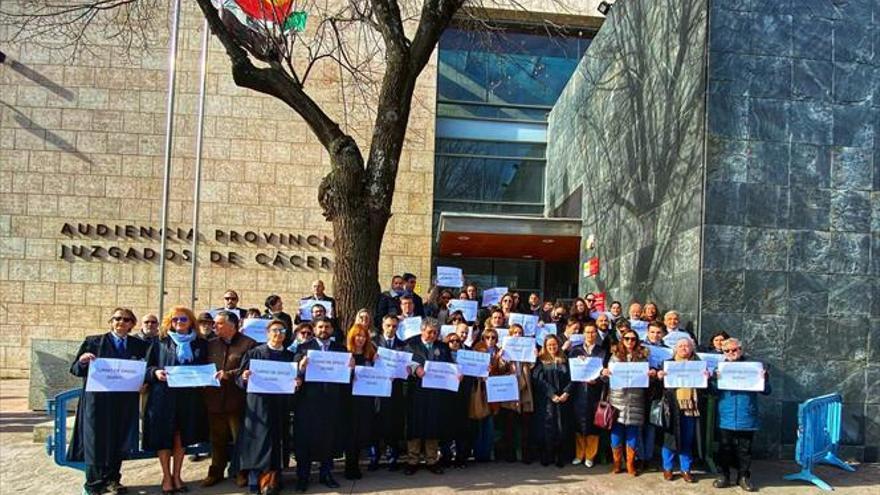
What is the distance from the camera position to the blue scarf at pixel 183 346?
7089 millimetres

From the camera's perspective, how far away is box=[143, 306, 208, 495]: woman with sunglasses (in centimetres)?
703

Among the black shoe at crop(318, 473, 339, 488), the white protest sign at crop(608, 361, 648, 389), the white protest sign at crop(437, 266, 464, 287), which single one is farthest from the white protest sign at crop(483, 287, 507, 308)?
the black shoe at crop(318, 473, 339, 488)

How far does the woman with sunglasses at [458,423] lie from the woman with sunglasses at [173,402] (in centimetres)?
280

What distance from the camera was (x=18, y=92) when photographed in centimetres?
1648

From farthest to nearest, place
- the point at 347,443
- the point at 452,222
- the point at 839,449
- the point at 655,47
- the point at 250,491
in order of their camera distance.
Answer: the point at 452,222 < the point at 655,47 < the point at 839,449 < the point at 347,443 < the point at 250,491

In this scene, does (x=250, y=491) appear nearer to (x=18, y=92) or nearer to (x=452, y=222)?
(x=452, y=222)

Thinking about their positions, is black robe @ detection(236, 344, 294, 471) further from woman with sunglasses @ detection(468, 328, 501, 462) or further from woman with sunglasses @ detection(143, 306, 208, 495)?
woman with sunglasses @ detection(468, 328, 501, 462)

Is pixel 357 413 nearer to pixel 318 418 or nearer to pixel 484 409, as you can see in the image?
pixel 318 418

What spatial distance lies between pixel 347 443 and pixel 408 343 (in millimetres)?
1324

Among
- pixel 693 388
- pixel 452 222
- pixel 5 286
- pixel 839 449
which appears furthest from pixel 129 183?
pixel 839 449

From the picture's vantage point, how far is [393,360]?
7637 mm

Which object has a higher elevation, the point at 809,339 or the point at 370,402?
the point at 809,339

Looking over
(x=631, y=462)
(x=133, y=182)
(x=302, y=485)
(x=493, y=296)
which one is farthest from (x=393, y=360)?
(x=133, y=182)

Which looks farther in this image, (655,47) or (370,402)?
(655,47)
